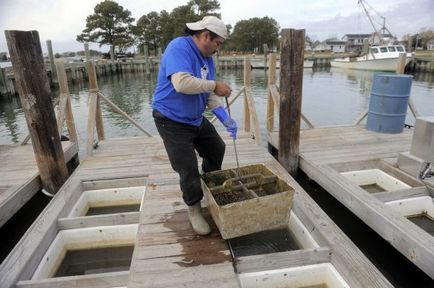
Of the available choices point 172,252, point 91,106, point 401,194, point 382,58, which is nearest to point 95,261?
point 172,252

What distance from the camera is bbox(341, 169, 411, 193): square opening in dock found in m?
4.70

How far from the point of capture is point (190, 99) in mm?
2797

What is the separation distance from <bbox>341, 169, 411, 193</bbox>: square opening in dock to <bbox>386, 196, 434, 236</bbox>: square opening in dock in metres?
0.71

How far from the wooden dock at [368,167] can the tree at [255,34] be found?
220 ft

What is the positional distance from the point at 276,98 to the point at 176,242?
3671mm

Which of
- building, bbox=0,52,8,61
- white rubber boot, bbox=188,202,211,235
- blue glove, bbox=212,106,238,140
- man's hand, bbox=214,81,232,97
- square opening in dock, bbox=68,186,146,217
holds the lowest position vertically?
square opening in dock, bbox=68,186,146,217

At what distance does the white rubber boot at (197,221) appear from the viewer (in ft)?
9.90

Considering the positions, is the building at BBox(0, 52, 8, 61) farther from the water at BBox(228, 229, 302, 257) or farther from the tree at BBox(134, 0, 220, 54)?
the water at BBox(228, 229, 302, 257)

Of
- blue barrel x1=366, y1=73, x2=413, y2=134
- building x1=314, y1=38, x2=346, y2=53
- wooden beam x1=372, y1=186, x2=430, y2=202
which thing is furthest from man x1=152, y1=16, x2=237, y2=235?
building x1=314, y1=38, x2=346, y2=53

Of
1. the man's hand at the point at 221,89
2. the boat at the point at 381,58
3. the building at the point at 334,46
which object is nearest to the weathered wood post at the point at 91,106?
the man's hand at the point at 221,89

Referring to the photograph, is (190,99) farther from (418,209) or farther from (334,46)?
(334,46)

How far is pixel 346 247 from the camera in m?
2.82

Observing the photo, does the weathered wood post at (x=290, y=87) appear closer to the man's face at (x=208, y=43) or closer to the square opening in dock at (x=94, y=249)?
the man's face at (x=208, y=43)

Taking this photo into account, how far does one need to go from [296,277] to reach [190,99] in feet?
6.00
